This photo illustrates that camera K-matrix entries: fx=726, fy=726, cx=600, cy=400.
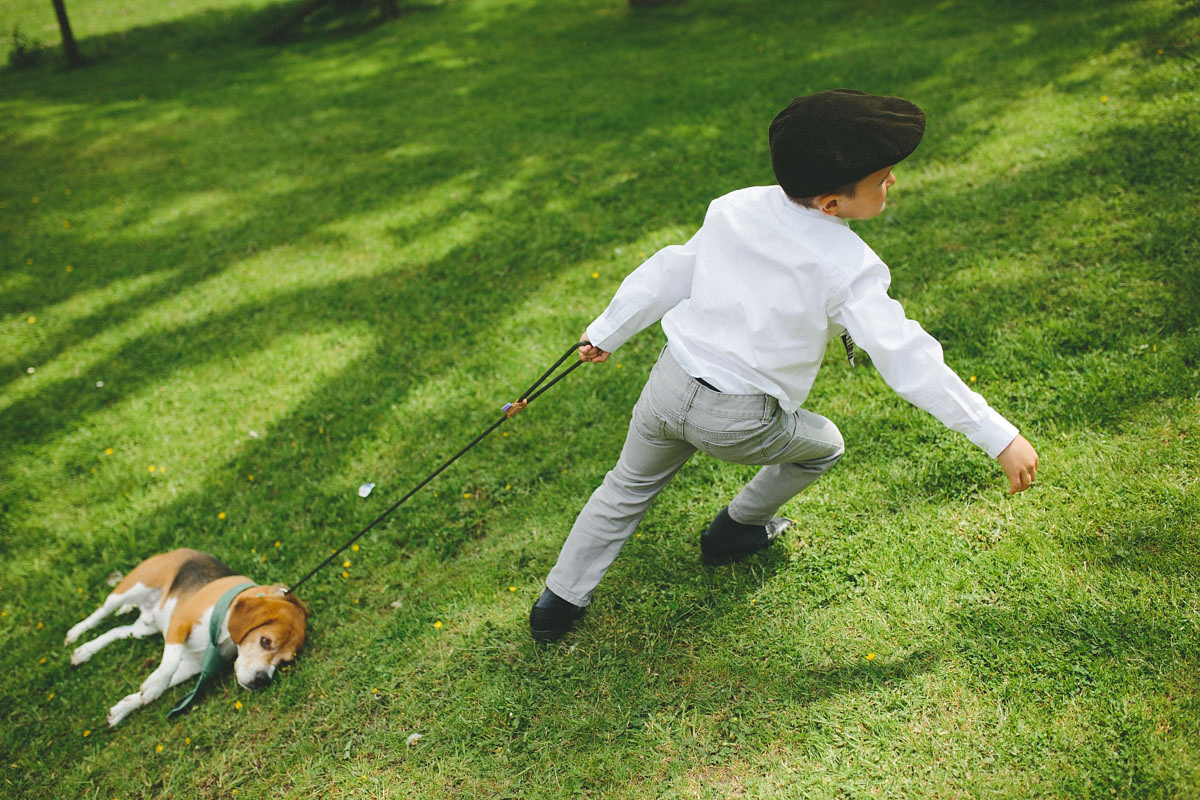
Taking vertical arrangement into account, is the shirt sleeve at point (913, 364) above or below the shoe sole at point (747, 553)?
above

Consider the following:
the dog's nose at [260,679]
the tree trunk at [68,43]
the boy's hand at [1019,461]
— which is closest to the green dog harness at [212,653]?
the dog's nose at [260,679]

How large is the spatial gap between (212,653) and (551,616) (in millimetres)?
1451

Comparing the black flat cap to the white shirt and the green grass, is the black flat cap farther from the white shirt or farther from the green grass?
the green grass

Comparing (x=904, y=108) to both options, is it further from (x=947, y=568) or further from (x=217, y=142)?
(x=217, y=142)

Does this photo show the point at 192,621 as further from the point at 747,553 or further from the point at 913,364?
the point at 913,364

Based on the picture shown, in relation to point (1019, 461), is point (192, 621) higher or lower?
lower

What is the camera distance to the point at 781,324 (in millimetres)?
2045

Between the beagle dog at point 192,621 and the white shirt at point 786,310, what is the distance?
2.07 metres

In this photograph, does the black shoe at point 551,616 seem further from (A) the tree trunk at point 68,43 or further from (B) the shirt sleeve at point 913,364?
(A) the tree trunk at point 68,43

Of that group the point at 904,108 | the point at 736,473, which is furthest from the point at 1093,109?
the point at 904,108

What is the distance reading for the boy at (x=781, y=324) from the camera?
189 centimetres

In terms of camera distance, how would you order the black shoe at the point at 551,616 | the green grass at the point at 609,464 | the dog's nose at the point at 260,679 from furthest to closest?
the dog's nose at the point at 260,679
the black shoe at the point at 551,616
the green grass at the point at 609,464

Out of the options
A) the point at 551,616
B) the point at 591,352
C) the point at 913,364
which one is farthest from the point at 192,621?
the point at 913,364

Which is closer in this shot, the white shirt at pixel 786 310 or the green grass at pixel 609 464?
the white shirt at pixel 786 310
